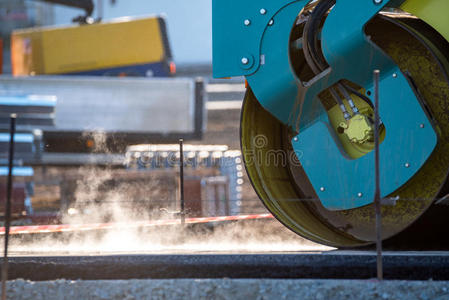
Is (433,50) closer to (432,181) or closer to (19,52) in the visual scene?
(432,181)

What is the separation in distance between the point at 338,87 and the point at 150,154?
539 centimetres

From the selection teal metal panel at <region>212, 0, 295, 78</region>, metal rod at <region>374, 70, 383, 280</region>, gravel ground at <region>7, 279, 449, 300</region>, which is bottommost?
gravel ground at <region>7, 279, 449, 300</region>

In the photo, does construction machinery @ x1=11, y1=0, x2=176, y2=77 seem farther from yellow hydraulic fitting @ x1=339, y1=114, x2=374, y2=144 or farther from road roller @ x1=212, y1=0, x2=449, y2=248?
yellow hydraulic fitting @ x1=339, y1=114, x2=374, y2=144

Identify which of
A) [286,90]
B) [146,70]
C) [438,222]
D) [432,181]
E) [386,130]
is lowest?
[438,222]

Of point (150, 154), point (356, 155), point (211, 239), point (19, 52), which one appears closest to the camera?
point (356, 155)

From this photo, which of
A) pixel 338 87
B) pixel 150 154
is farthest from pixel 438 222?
pixel 150 154

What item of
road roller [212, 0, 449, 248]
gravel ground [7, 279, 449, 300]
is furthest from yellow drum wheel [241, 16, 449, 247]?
gravel ground [7, 279, 449, 300]

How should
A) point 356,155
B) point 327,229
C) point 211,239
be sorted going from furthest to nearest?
point 211,239
point 327,229
point 356,155

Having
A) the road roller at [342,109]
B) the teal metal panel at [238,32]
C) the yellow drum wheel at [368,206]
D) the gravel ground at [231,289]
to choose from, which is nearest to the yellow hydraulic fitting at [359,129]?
the road roller at [342,109]

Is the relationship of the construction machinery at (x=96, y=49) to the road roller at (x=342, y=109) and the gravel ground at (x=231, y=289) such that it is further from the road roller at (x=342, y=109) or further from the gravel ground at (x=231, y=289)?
the gravel ground at (x=231, y=289)

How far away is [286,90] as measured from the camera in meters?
2.85

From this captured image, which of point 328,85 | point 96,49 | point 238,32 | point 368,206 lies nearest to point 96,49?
point 96,49

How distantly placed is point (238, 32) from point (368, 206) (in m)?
0.96

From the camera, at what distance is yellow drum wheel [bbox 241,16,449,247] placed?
2.63 m
